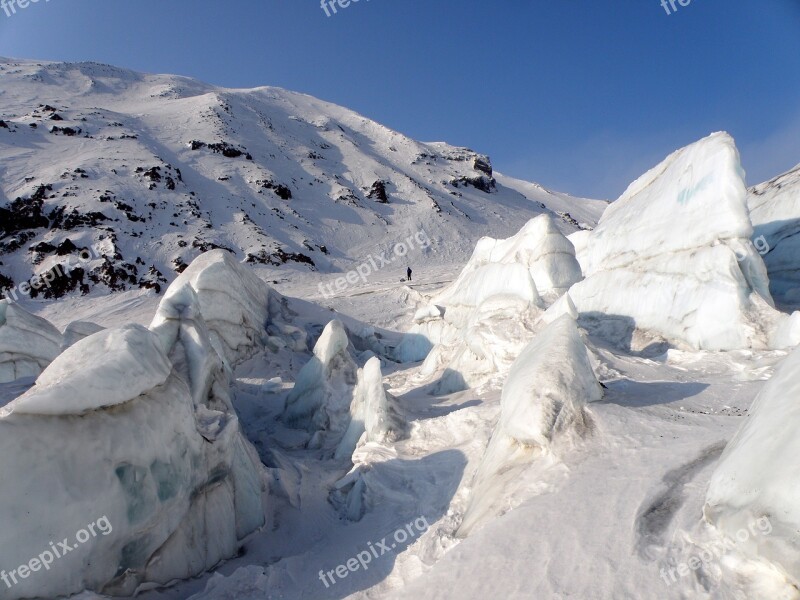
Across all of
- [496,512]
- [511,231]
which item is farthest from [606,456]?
[511,231]

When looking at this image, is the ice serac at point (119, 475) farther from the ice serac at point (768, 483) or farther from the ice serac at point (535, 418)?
the ice serac at point (768, 483)

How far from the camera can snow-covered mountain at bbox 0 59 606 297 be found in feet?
82.7

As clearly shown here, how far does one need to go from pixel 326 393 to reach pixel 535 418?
4.88 metres

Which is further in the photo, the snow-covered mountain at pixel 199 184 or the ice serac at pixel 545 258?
the snow-covered mountain at pixel 199 184

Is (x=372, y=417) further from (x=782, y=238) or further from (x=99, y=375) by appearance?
(x=782, y=238)

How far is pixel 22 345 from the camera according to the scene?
7.96 m

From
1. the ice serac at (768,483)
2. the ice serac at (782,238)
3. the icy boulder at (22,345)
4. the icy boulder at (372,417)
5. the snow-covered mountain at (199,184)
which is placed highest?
the snow-covered mountain at (199,184)

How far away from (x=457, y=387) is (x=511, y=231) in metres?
36.3

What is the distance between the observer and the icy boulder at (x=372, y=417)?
615 centimetres

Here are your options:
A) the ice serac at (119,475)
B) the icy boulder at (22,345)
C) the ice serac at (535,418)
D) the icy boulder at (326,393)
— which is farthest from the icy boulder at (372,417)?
the icy boulder at (22,345)

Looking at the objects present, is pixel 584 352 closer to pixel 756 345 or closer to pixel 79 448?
pixel 756 345

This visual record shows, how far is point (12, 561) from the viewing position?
9.82ft

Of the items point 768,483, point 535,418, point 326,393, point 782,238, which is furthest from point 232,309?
point 782,238

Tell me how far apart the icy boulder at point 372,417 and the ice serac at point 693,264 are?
4.73m
